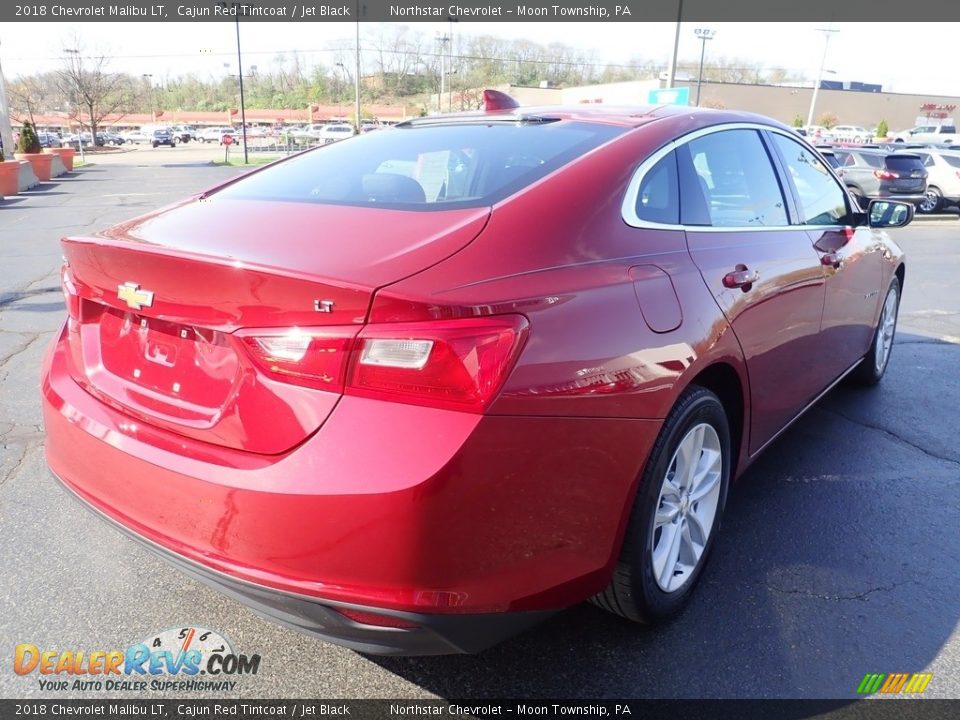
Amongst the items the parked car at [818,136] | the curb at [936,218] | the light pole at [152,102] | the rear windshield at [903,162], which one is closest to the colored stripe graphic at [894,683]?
the rear windshield at [903,162]

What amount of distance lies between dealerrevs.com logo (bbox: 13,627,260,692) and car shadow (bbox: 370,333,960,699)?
18.5 inches

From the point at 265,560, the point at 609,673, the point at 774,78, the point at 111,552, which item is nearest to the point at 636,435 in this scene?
the point at 609,673

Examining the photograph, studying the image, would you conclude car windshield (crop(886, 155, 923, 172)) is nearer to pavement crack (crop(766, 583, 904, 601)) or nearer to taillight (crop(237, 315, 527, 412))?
pavement crack (crop(766, 583, 904, 601))

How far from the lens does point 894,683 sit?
2.21m

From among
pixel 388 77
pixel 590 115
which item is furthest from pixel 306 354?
pixel 388 77

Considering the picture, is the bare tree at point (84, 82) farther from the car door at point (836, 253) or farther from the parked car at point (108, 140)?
the car door at point (836, 253)

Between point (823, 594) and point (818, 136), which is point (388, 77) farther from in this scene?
point (823, 594)

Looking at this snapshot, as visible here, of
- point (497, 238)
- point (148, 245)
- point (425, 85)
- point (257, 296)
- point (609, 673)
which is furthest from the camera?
point (425, 85)

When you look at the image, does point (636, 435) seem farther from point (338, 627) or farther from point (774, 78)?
point (774, 78)

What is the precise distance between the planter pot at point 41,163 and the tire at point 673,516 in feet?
90.6

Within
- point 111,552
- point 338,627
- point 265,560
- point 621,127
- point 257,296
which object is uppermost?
point 621,127

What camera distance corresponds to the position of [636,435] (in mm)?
1986

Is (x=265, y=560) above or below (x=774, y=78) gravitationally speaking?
below

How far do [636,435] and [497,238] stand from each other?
2.17 feet
